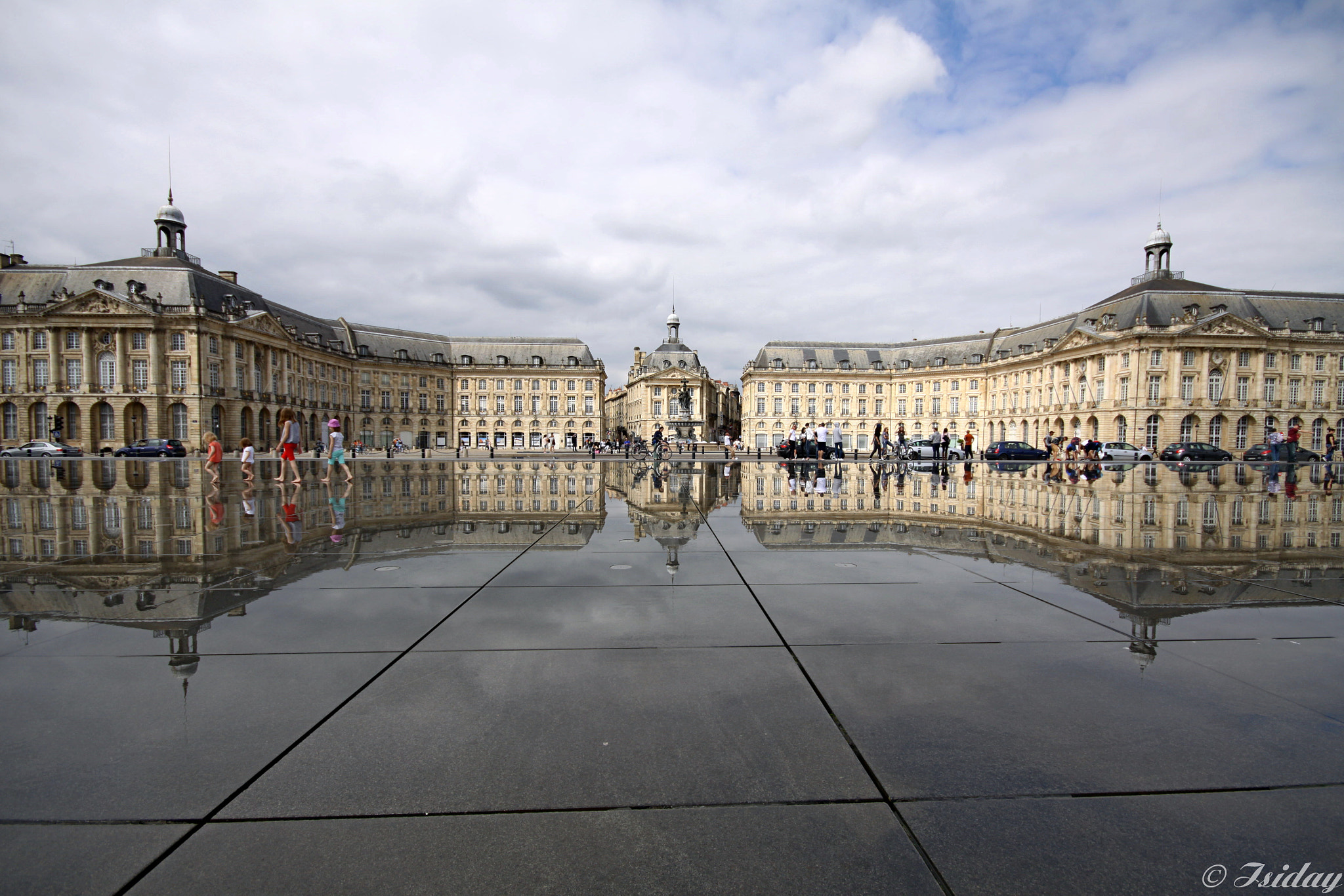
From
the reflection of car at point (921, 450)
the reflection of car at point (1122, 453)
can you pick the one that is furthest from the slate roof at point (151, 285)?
the reflection of car at point (1122, 453)

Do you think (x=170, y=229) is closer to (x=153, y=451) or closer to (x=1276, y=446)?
(x=153, y=451)

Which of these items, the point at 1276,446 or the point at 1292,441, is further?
the point at 1276,446

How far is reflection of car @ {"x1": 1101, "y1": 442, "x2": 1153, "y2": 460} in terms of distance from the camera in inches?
1473

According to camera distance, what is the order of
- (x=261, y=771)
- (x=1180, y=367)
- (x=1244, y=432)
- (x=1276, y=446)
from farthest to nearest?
(x=1244, y=432) < (x=1180, y=367) < (x=1276, y=446) < (x=261, y=771)

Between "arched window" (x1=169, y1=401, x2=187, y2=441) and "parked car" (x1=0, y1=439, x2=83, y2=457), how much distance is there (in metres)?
9.72

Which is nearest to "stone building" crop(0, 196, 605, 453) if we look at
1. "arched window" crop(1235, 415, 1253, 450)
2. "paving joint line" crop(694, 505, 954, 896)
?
"paving joint line" crop(694, 505, 954, 896)

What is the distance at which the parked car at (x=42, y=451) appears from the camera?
3850 centimetres

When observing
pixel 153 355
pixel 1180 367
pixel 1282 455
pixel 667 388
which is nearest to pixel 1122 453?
pixel 1282 455

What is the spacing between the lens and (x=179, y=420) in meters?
50.7

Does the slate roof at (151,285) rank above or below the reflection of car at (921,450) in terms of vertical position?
above

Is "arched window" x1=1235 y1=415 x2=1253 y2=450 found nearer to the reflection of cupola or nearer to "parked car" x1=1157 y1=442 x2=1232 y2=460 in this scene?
"parked car" x1=1157 y1=442 x2=1232 y2=460

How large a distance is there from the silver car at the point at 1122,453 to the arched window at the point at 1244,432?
2564cm

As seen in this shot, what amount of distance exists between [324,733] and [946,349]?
301 ft

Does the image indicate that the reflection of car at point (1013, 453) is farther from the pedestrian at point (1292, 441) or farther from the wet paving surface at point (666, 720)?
the wet paving surface at point (666, 720)
